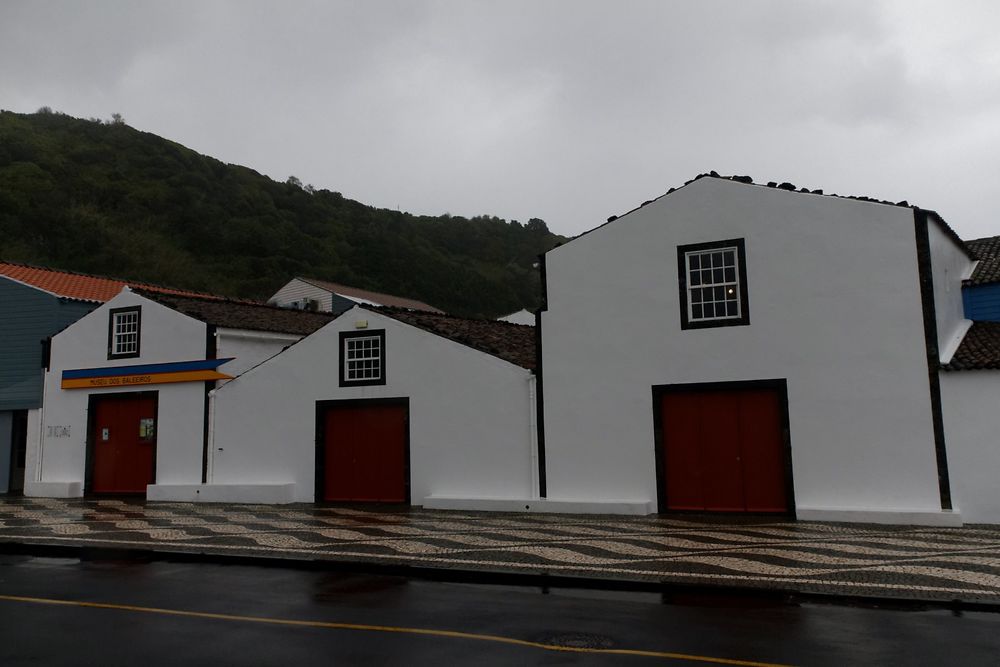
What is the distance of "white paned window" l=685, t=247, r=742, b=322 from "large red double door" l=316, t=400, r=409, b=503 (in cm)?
707

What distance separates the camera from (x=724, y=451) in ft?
55.7

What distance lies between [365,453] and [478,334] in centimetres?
413

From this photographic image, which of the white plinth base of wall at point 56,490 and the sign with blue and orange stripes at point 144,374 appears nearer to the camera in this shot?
the sign with blue and orange stripes at point 144,374

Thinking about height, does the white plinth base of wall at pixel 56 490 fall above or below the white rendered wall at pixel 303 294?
below

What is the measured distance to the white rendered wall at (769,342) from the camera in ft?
51.5

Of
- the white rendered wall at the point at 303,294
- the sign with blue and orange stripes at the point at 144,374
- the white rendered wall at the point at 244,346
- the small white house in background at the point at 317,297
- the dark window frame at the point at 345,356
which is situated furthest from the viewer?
the white rendered wall at the point at 303,294

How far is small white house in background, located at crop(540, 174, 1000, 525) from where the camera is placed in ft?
50.8

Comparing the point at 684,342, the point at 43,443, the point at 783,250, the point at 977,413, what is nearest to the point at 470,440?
the point at 684,342

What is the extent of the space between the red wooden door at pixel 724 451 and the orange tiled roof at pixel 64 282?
647 inches

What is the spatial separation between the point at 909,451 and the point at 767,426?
2508mm

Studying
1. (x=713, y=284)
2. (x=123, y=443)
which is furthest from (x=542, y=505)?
(x=123, y=443)

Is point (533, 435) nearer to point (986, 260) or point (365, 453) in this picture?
point (365, 453)

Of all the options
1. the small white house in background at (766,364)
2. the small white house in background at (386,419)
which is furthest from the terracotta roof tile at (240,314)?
the small white house in background at (766,364)

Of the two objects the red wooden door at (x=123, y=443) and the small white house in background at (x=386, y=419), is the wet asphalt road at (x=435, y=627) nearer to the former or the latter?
the small white house in background at (x=386, y=419)
